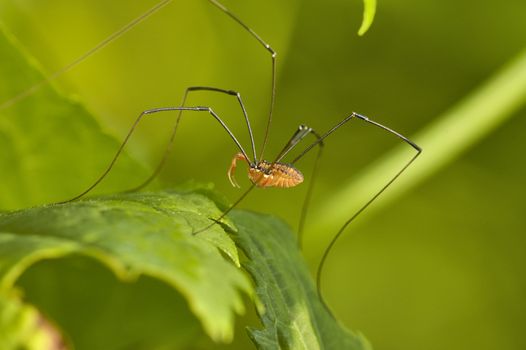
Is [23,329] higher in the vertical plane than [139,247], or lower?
lower

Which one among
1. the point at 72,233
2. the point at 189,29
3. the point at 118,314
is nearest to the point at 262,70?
the point at 189,29

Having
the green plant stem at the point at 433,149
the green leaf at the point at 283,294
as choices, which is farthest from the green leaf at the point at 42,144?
the green plant stem at the point at 433,149

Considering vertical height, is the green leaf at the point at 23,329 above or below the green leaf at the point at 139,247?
below

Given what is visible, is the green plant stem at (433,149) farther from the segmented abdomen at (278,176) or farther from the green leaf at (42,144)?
the green leaf at (42,144)

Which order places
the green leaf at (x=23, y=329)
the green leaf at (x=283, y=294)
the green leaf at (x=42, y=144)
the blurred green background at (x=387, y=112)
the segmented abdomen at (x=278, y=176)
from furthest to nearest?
the blurred green background at (x=387, y=112) → the segmented abdomen at (x=278, y=176) → the green leaf at (x=42, y=144) → the green leaf at (x=283, y=294) → the green leaf at (x=23, y=329)

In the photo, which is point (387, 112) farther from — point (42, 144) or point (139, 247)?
point (139, 247)

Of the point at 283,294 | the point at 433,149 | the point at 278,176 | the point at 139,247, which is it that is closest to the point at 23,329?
the point at 139,247

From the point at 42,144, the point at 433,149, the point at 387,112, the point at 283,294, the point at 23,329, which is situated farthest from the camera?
the point at 387,112
